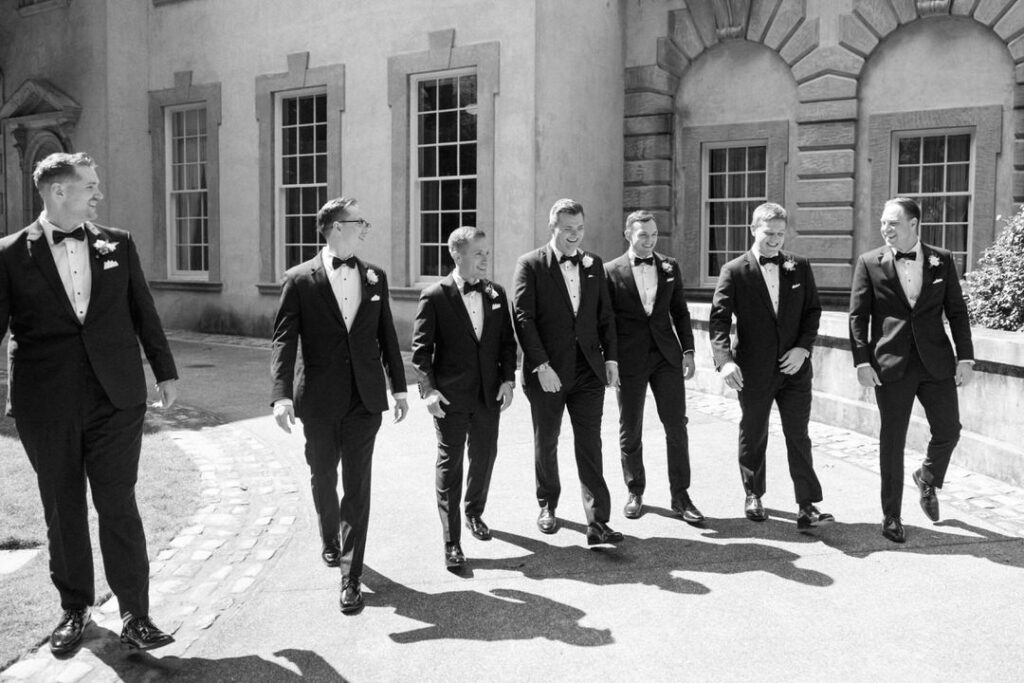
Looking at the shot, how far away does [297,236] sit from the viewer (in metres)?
17.1

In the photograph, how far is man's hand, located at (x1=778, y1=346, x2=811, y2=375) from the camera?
19.5ft

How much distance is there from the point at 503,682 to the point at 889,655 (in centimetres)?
150

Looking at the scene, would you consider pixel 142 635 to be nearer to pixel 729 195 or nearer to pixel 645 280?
pixel 645 280

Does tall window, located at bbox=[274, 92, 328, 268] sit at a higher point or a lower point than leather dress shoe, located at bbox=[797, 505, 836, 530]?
higher

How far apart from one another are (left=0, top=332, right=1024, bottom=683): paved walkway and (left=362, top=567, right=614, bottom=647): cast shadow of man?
1cm

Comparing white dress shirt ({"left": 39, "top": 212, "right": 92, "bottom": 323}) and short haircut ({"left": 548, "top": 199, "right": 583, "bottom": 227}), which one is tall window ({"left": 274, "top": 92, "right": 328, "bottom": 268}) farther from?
white dress shirt ({"left": 39, "top": 212, "right": 92, "bottom": 323})

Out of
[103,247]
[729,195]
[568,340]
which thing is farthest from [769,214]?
[729,195]

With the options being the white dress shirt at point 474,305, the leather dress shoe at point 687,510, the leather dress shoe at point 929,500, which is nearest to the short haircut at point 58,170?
the white dress shirt at point 474,305

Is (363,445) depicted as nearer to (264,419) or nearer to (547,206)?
(264,419)

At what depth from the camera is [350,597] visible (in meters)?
4.66

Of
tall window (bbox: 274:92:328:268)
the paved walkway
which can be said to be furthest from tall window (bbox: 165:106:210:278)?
the paved walkway

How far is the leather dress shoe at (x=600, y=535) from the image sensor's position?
5523 mm

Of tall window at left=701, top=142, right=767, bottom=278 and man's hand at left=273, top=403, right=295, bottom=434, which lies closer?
man's hand at left=273, top=403, right=295, bottom=434

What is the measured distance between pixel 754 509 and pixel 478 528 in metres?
1.60
